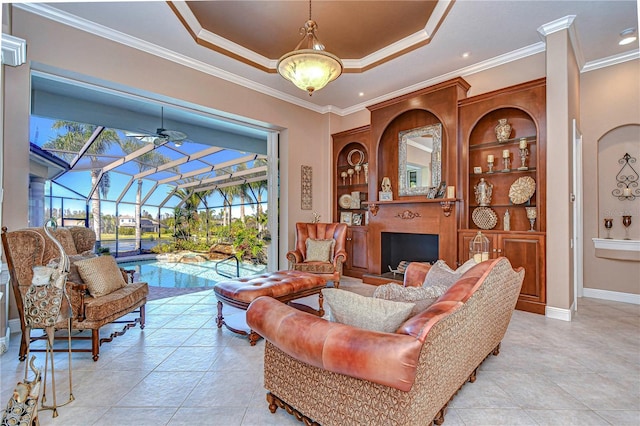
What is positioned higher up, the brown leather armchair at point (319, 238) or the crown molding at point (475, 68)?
the crown molding at point (475, 68)

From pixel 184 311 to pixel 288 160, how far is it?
116 inches

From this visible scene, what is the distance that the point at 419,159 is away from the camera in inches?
192

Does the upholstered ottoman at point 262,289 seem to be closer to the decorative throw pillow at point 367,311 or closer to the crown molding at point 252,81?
the decorative throw pillow at point 367,311

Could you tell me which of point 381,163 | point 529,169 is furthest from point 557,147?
point 381,163

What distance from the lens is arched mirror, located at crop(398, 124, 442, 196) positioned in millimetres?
4629

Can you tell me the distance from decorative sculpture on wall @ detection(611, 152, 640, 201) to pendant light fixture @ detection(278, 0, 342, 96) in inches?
164

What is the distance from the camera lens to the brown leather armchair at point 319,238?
438 cm

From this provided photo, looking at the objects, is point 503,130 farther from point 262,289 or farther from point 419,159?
point 262,289

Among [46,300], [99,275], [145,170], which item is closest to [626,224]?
[46,300]

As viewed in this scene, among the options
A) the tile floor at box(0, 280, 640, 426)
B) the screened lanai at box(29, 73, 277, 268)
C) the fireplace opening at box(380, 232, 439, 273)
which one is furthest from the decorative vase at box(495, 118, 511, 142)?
the screened lanai at box(29, 73, 277, 268)

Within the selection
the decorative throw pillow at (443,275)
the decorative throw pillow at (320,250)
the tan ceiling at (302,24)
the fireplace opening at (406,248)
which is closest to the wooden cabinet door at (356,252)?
the fireplace opening at (406,248)

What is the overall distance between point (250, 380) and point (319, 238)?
2.99 metres

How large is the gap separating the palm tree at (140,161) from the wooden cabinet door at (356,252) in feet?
12.1

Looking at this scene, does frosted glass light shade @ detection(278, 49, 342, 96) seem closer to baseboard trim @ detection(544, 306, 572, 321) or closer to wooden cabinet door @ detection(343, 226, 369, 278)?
wooden cabinet door @ detection(343, 226, 369, 278)
